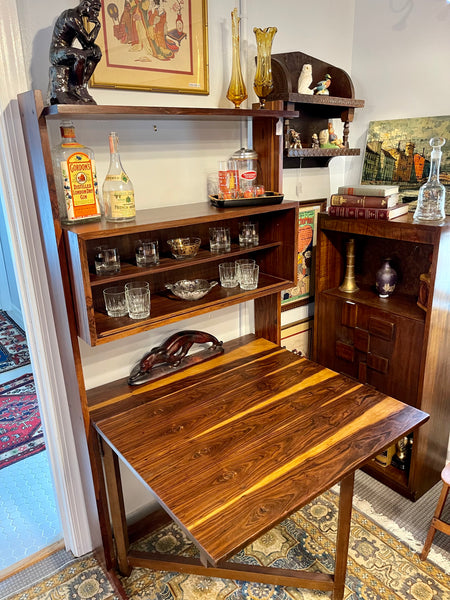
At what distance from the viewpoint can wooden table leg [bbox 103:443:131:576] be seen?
4.94ft

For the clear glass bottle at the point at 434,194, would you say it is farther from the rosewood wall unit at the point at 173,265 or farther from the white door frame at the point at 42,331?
the white door frame at the point at 42,331

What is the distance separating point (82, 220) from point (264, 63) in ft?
2.82

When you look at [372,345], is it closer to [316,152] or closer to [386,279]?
[386,279]

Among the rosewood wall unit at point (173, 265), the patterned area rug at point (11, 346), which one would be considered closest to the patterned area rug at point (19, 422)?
the patterned area rug at point (11, 346)

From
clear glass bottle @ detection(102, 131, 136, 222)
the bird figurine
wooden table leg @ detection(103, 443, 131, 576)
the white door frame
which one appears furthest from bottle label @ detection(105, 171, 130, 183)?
the bird figurine

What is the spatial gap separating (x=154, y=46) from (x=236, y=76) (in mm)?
303

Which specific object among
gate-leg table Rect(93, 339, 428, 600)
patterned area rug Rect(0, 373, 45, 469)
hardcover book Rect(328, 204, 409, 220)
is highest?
hardcover book Rect(328, 204, 409, 220)

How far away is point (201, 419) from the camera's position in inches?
56.0

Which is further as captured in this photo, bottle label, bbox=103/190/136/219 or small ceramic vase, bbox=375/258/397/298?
small ceramic vase, bbox=375/258/397/298

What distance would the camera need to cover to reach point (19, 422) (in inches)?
105

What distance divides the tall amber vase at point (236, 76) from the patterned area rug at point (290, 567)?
171cm

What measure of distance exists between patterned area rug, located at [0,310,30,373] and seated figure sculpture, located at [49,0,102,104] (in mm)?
2565

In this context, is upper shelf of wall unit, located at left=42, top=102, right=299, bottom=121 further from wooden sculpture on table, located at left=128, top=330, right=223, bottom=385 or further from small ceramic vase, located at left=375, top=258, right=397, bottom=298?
small ceramic vase, located at left=375, top=258, right=397, bottom=298

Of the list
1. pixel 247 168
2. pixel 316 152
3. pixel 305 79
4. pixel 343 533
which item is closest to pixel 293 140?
pixel 316 152
